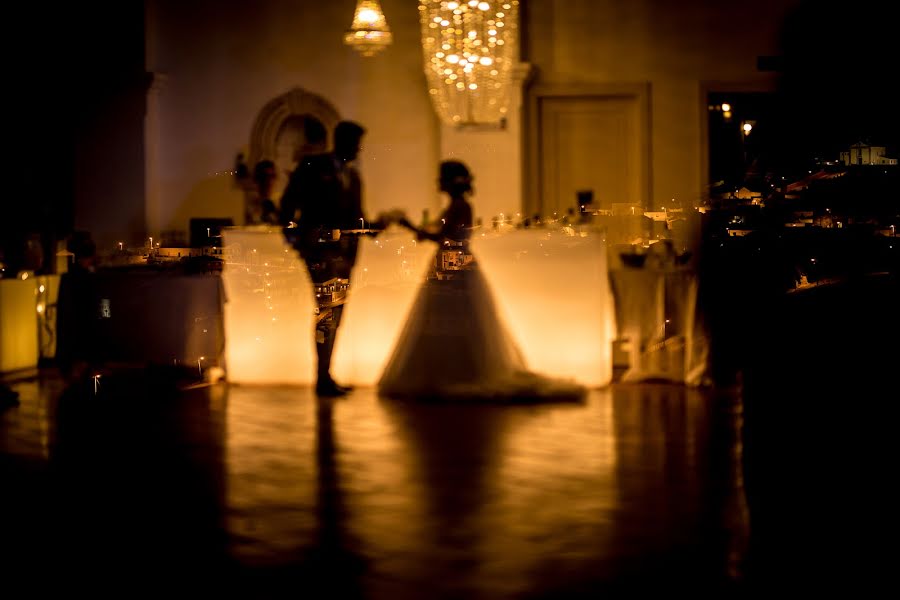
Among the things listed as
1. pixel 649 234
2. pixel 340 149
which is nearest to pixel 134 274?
pixel 340 149

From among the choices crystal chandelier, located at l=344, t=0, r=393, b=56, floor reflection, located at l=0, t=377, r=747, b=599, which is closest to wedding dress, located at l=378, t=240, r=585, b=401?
floor reflection, located at l=0, t=377, r=747, b=599

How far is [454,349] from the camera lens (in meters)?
6.57

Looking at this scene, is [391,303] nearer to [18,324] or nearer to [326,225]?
[326,225]

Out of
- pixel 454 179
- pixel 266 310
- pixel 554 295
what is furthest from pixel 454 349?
pixel 454 179

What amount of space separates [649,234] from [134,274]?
2950mm

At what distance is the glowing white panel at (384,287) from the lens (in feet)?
22.1

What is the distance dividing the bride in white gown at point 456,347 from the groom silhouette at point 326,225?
32 cm

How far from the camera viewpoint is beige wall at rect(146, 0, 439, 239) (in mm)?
10336

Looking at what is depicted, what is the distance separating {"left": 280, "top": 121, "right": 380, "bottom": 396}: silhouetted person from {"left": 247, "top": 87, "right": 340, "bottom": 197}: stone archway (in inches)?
146

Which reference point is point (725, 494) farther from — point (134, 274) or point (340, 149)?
point (134, 274)

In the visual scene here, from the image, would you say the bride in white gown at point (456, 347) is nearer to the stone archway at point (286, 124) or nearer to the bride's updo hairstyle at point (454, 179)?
the bride's updo hairstyle at point (454, 179)

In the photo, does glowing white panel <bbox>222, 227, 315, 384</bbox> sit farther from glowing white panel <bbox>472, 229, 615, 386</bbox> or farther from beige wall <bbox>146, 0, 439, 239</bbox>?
beige wall <bbox>146, 0, 439, 239</bbox>

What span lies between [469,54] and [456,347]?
254 centimetres

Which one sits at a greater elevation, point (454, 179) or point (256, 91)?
point (256, 91)
